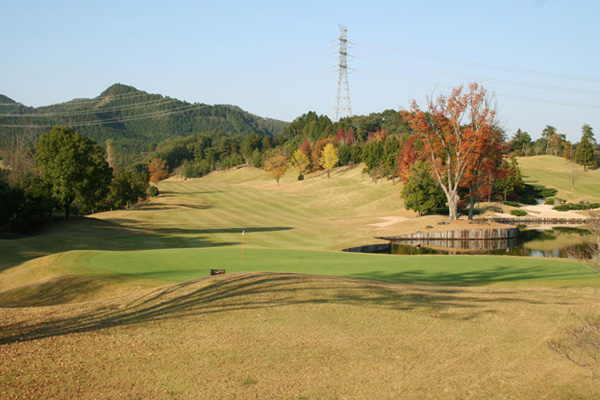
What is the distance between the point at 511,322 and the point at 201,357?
24.5 feet

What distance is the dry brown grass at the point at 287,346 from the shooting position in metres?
7.41

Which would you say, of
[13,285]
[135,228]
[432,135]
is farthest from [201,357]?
[432,135]

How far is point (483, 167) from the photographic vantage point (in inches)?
2052

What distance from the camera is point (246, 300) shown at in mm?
12156

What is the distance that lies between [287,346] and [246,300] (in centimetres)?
322

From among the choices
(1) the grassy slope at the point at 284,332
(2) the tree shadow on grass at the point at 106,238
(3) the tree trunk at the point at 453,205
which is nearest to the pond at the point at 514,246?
(3) the tree trunk at the point at 453,205

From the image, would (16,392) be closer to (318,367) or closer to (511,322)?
(318,367)

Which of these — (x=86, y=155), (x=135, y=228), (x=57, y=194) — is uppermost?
(x=86, y=155)

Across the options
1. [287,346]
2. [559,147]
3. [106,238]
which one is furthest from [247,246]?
[559,147]

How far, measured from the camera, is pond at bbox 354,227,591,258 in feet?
122

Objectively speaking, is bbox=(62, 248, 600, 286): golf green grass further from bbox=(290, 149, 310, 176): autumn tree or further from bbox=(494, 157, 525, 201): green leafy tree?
bbox=(290, 149, 310, 176): autumn tree

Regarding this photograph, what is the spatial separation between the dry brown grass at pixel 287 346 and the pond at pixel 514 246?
2507 cm

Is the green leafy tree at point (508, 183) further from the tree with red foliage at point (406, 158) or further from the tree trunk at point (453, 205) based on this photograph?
the tree trunk at point (453, 205)

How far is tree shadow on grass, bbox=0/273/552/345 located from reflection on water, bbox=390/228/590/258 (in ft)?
→ 76.9
